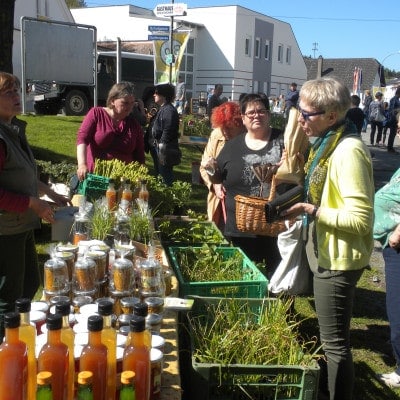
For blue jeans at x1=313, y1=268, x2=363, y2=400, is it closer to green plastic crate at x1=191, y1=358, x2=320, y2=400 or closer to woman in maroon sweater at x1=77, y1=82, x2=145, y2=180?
green plastic crate at x1=191, y1=358, x2=320, y2=400

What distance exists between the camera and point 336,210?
252 centimetres

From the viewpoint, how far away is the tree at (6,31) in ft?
21.9

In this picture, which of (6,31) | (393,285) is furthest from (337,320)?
(6,31)

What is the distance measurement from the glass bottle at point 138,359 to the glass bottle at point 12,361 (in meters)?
0.30

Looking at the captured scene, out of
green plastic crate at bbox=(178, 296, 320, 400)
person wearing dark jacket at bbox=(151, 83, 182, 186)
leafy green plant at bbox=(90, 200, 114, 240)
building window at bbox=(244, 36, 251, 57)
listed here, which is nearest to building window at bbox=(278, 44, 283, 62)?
building window at bbox=(244, 36, 251, 57)

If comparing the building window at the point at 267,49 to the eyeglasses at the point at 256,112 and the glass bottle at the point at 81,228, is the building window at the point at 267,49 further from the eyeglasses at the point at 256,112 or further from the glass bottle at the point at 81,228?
→ the glass bottle at the point at 81,228

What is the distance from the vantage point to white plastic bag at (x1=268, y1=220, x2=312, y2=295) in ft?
12.2

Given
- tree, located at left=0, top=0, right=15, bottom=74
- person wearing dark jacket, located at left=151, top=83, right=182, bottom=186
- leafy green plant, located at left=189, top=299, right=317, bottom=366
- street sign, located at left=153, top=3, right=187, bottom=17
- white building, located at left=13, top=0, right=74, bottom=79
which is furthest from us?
white building, located at left=13, top=0, right=74, bottom=79

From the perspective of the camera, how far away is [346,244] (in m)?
2.59

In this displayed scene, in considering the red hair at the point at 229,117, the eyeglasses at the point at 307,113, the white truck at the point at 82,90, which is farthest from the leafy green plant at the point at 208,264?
the white truck at the point at 82,90

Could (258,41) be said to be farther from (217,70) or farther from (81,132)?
(81,132)

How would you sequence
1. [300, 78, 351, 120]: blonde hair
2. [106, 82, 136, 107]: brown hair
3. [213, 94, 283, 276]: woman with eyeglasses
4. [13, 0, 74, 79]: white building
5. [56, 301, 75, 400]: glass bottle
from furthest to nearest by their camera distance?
[13, 0, 74, 79]: white building → [106, 82, 136, 107]: brown hair → [213, 94, 283, 276]: woman with eyeglasses → [300, 78, 351, 120]: blonde hair → [56, 301, 75, 400]: glass bottle

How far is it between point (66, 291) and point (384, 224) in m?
2.07

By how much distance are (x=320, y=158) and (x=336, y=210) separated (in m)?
0.27
